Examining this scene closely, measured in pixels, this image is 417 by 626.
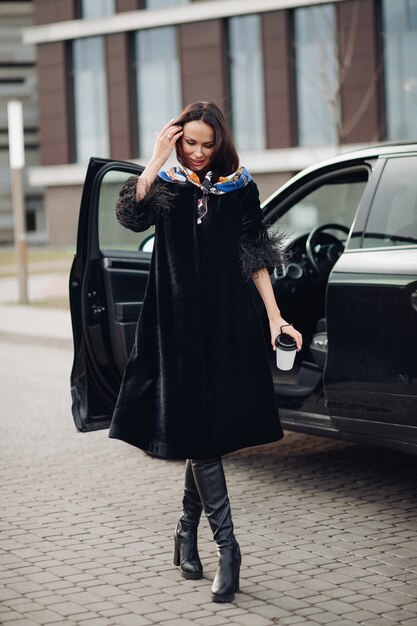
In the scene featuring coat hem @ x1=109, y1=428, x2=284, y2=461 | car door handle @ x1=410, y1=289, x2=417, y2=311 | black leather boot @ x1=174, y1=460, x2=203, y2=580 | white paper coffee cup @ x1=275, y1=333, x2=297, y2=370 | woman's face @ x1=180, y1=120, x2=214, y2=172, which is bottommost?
black leather boot @ x1=174, y1=460, x2=203, y2=580

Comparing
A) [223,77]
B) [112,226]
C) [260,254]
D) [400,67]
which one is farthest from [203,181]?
[223,77]

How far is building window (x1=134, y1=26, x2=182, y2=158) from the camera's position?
126 feet

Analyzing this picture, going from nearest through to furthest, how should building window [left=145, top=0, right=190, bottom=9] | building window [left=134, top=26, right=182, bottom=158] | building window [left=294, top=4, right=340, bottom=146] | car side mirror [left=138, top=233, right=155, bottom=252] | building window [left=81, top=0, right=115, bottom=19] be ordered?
car side mirror [left=138, top=233, right=155, bottom=252]
building window [left=294, top=4, right=340, bottom=146]
building window [left=145, top=0, right=190, bottom=9]
building window [left=134, top=26, right=182, bottom=158]
building window [left=81, top=0, right=115, bottom=19]

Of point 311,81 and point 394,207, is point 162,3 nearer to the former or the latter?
point 311,81

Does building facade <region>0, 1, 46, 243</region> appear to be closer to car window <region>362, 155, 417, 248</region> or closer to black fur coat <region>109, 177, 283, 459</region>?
car window <region>362, 155, 417, 248</region>

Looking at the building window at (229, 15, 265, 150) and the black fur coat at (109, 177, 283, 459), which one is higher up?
the building window at (229, 15, 265, 150)

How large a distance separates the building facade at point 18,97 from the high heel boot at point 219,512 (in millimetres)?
51304

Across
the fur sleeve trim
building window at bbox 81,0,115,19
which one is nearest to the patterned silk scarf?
the fur sleeve trim

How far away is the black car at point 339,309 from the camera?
525cm

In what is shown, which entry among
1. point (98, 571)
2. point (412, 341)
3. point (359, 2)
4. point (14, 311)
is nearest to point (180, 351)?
point (98, 571)

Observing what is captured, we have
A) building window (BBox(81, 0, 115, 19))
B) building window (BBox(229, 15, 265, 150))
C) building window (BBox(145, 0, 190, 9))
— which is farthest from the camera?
building window (BBox(81, 0, 115, 19))

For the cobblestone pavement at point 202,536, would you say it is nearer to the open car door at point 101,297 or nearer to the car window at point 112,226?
the open car door at point 101,297

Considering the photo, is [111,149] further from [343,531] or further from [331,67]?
[343,531]

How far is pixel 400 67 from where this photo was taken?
33750mm
